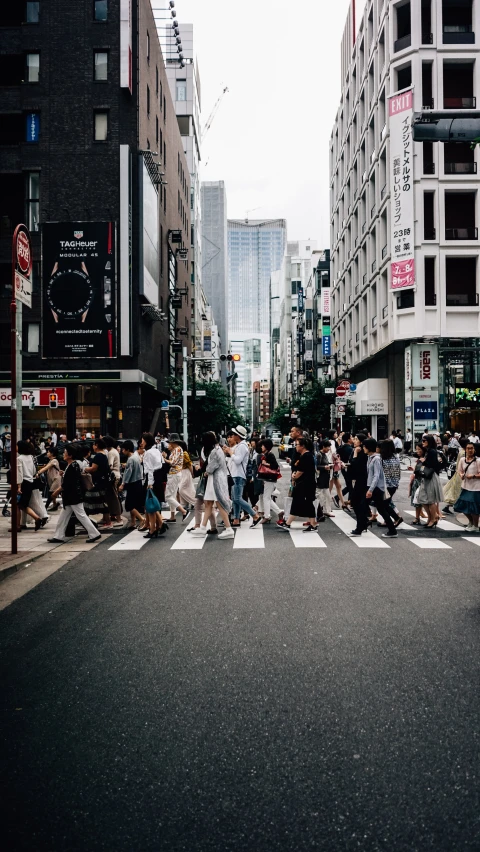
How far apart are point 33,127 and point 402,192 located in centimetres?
2073

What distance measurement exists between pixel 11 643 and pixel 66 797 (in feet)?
10.0

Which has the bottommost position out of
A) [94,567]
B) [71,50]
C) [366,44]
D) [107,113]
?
[94,567]

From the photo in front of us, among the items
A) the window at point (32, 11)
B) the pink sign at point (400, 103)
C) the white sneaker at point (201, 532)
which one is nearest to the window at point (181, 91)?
the window at point (32, 11)

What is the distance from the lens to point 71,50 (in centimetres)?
3859

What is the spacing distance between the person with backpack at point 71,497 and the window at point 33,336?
2773cm

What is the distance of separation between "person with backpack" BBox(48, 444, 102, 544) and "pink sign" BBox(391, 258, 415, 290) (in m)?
30.1

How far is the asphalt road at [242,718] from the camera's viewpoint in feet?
10.3

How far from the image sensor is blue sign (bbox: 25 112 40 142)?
38.8m

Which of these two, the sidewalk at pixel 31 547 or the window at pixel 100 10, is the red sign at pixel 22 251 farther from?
the window at pixel 100 10

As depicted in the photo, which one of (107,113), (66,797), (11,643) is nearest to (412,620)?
(11,643)

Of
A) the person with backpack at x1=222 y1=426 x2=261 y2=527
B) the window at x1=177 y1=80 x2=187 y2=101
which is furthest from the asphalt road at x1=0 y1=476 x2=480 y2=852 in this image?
the window at x1=177 y1=80 x2=187 y2=101

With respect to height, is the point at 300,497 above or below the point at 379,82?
below

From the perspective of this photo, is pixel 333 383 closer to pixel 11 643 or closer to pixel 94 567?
pixel 94 567

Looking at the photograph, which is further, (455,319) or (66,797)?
(455,319)
